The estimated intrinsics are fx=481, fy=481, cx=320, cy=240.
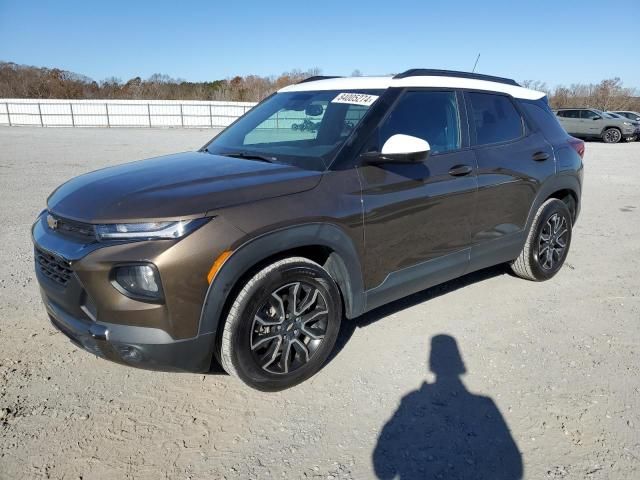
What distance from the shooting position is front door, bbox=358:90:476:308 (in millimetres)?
3127

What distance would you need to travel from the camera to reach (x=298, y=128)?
3629 millimetres

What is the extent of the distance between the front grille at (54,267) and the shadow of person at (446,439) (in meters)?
1.86

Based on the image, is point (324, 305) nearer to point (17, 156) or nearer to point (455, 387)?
point (455, 387)

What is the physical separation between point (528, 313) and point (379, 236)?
1782mm

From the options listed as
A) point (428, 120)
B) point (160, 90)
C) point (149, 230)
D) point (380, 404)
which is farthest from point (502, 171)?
point (160, 90)

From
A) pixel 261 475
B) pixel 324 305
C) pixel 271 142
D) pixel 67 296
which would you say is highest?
pixel 271 142

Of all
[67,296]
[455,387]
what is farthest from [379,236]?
[67,296]

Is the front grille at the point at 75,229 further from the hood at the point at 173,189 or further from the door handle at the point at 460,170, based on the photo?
the door handle at the point at 460,170

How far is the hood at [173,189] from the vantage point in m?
2.46

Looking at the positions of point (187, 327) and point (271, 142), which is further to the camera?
point (271, 142)

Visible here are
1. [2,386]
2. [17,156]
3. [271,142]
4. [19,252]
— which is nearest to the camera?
[2,386]

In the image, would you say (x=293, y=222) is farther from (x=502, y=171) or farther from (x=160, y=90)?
(x=160, y=90)

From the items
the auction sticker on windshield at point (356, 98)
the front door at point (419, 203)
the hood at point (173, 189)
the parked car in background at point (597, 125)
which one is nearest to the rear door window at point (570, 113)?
the parked car in background at point (597, 125)

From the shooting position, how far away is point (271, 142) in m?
3.62
